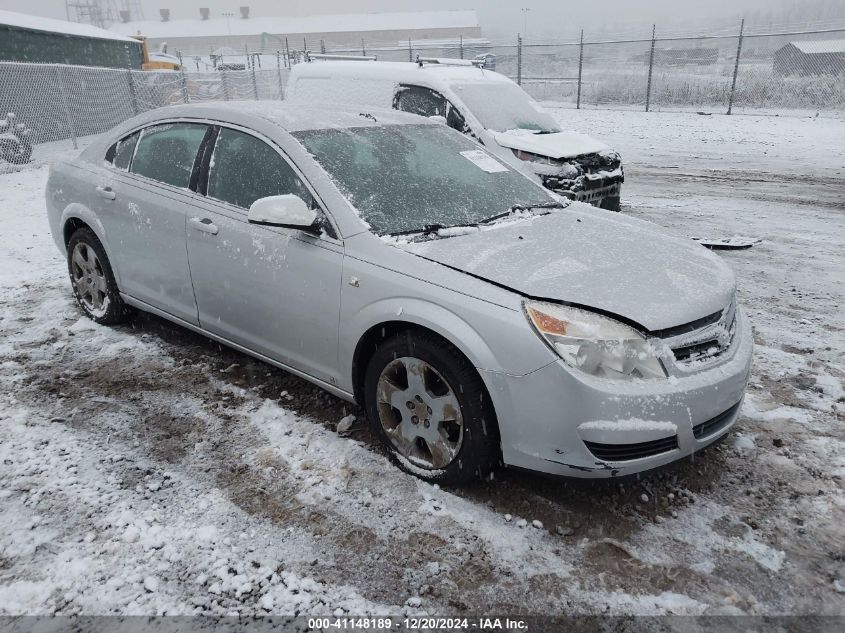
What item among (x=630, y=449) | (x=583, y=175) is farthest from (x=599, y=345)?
(x=583, y=175)

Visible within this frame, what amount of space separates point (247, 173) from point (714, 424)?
2.71 m

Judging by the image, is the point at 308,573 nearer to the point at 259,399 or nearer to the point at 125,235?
the point at 259,399

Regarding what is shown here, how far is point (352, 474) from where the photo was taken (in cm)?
308

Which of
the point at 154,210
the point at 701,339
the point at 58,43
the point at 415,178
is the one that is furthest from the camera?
the point at 58,43

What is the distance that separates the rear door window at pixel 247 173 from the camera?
3334 mm

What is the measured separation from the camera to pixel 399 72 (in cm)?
811

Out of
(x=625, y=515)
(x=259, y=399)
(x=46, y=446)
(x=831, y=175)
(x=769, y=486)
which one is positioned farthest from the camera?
(x=831, y=175)

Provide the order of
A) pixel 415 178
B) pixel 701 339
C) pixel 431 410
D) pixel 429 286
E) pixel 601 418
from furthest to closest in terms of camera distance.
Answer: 1. pixel 415 178
2. pixel 431 410
3. pixel 429 286
4. pixel 701 339
5. pixel 601 418

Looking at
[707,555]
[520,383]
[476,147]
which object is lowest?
[707,555]

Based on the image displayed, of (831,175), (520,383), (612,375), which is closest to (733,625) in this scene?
(612,375)

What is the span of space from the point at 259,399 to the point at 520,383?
1863 millimetres

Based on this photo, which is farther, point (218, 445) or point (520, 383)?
point (218, 445)

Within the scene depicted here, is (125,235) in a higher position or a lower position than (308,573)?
higher

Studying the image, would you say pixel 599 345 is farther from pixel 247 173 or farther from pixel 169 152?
pixel 169 152
